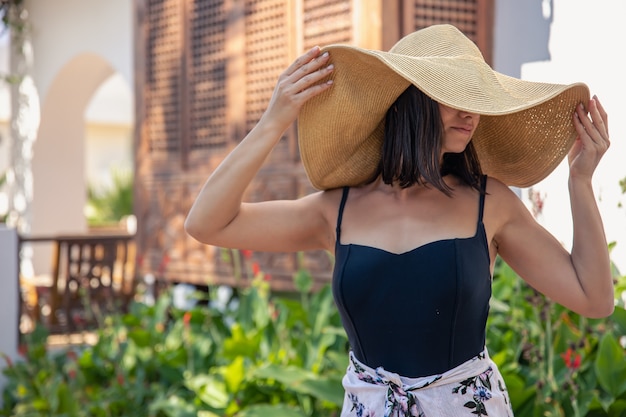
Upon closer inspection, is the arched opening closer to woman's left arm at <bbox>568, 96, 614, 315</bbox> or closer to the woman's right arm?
the woman's right arm

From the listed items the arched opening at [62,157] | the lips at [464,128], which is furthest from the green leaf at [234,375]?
the arched opening at [62,157]

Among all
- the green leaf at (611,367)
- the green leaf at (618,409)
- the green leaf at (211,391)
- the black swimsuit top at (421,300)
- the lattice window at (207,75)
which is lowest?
the green leaf at (211,391)

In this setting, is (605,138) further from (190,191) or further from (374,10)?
(190,191)

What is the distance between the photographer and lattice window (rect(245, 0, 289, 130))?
15.4 feet

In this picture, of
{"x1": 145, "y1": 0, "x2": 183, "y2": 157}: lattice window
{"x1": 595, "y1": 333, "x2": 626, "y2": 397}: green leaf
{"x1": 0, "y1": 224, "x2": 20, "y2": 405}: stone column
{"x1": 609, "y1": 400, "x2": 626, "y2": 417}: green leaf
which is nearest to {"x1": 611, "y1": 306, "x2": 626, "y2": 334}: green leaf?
{"x1": 595, "y1": 333, "x2": 626, "y2": 397}: green leaf

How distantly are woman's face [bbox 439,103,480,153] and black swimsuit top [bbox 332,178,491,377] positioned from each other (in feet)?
0.45

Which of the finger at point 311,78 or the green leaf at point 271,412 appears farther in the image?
the green leaf at point 271,412

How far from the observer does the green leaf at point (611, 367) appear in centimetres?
254

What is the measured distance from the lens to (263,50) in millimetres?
4844

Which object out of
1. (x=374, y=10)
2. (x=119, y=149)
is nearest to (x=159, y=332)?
(x=374, y=10)

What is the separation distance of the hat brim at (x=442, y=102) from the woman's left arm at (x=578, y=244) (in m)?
0.10

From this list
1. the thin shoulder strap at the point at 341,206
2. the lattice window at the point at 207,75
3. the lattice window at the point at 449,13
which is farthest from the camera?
the lattice window at the point at 207,75

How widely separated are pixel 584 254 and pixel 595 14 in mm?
1724

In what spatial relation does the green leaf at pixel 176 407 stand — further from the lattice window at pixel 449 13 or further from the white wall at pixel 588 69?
the lattice window at pixel 449 13
